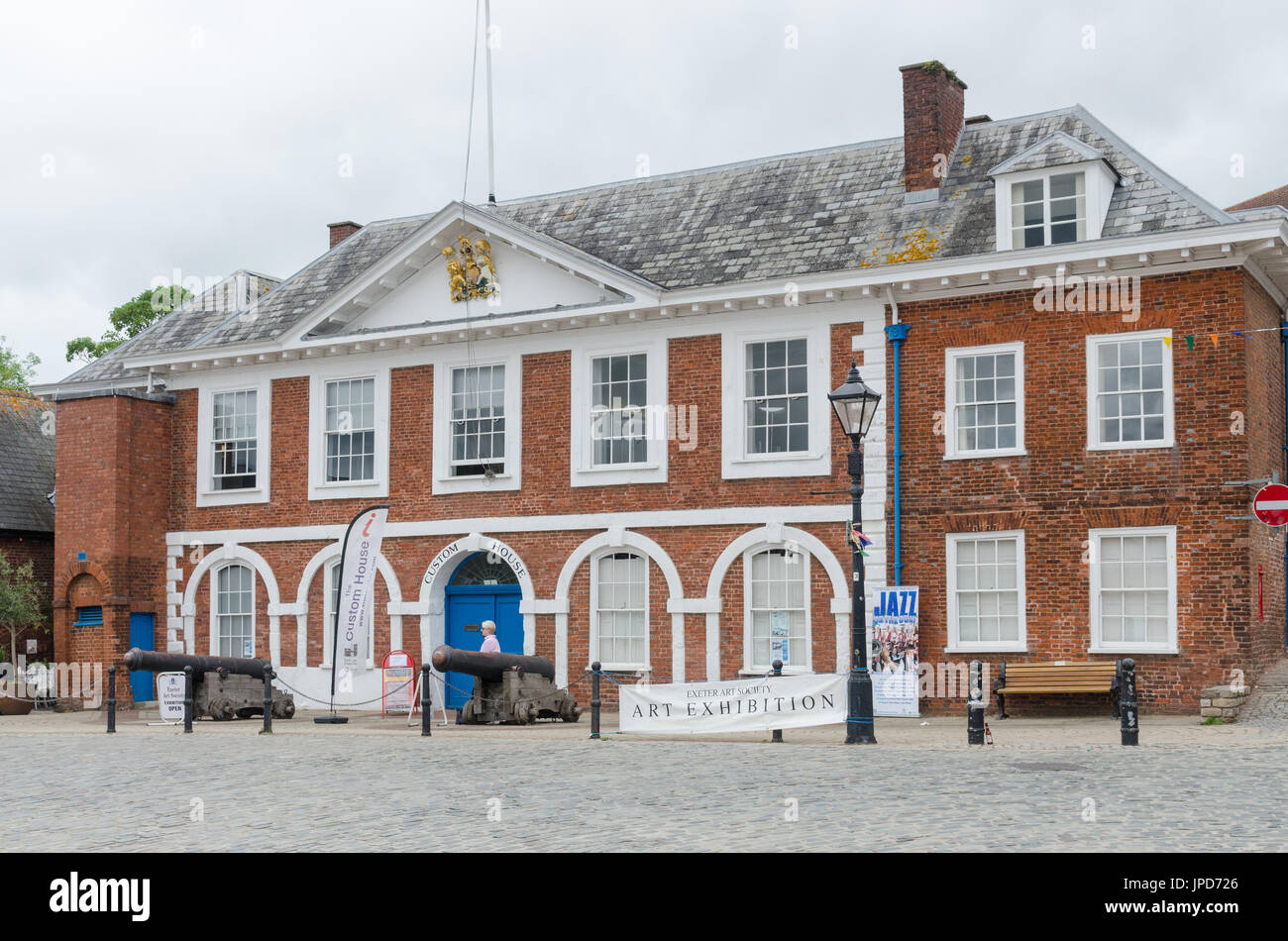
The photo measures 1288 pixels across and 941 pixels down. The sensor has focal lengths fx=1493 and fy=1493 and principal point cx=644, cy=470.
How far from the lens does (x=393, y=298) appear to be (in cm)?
2777

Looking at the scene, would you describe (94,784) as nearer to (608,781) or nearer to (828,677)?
(608,781)

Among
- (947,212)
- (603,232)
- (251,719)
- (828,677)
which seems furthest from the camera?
(603,232)

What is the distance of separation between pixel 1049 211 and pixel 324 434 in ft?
45.4

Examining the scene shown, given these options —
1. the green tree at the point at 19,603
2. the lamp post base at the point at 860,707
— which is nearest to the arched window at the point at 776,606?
the lamp post base at the point at 860,707

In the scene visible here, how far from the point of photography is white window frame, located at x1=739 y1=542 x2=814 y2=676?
2358cm

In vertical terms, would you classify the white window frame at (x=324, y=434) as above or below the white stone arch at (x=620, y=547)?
above

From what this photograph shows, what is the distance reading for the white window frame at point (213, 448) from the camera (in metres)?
28.8

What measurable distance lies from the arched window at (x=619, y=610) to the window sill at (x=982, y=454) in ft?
18.2

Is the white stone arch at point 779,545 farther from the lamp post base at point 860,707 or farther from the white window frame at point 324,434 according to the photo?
the white window frame at point 324,434

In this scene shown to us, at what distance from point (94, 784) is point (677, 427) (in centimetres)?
1269

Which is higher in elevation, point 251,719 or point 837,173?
point 837,173

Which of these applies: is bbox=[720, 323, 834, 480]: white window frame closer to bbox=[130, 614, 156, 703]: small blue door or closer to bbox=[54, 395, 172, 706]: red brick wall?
bbox=[54, 395, 172, 706]: red brick wall

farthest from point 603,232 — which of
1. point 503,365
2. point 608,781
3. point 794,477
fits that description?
point 608,781

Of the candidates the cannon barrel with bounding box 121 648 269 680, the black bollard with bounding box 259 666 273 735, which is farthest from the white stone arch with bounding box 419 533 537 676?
the black bollard with bounding box 259 666 273 735
